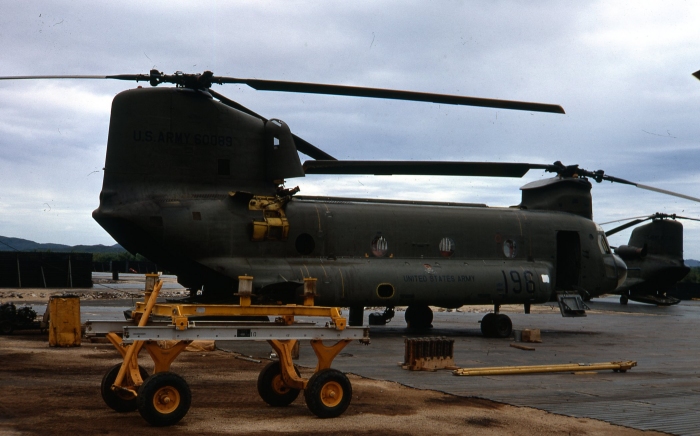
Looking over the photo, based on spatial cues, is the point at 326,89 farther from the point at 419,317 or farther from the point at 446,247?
the point at 419,317

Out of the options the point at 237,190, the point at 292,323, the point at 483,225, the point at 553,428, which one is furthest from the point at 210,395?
the point at 483,225

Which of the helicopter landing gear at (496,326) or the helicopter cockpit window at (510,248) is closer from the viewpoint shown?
the helicopter landing gear at (496,326)

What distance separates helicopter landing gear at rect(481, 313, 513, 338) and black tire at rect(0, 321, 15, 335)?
14.3 metres

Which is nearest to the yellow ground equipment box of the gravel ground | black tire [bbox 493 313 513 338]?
the gravel ground

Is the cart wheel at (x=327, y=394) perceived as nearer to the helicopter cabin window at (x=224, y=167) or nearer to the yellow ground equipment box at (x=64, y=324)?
the yellow ground equipment box at (x=64, y=324)

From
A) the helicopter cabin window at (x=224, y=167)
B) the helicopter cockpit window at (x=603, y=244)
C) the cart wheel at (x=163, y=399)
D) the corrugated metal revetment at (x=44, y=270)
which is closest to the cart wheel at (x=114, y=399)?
the cart wheel at (x=163, y=399)

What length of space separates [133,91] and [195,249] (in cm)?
439

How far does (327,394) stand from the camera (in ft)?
30.6

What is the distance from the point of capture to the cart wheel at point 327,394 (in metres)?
9.13

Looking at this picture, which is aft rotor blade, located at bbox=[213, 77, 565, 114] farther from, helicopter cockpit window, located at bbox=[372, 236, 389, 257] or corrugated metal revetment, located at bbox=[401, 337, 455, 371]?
corrugated metal revetment, located at bbox=[401, 337, 455, 371]

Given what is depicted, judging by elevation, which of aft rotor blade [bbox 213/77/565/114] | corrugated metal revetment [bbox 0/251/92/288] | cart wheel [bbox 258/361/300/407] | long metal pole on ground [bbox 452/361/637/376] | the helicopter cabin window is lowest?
long metal pole on ground [bbox 452/361/637/376]

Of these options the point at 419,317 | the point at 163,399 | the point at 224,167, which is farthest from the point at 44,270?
the point at 163,399

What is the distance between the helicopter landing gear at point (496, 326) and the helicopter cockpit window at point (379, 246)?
395 centimetres

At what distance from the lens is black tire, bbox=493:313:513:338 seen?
2181 centimetres
